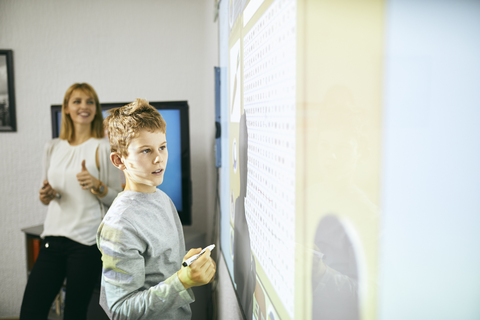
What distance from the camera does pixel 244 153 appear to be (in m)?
0.84

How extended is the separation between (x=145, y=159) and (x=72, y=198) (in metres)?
0.91

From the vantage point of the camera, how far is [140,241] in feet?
2.09

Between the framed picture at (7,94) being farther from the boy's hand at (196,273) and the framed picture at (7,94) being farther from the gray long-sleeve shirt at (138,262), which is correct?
the boy's hand at (196,273)

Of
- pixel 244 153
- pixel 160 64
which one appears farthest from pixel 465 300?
pixel 160 64

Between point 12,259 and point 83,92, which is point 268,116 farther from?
point 12,259

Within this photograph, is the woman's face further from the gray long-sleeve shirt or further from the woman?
the gray long-sleeve shirt

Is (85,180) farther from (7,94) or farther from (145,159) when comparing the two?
(7,94)

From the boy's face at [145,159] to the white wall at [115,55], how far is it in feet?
4.68

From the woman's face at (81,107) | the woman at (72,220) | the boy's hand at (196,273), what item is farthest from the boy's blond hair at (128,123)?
the woman's face at (81,107)

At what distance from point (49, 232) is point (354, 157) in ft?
4.50

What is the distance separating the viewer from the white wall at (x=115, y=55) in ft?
7.05

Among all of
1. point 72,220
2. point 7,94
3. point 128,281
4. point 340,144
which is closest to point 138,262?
point 128,281

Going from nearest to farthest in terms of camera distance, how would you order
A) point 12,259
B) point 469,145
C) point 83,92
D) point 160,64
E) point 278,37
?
1. point 469,145
2. point 278,37
3. point 83,92
4. point 160,64
5. point 12,259

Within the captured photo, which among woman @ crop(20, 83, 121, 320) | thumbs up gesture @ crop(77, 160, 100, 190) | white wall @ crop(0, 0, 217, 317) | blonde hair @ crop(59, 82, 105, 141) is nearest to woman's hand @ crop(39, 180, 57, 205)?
woman @ crop(20, 83, 121, 320)
